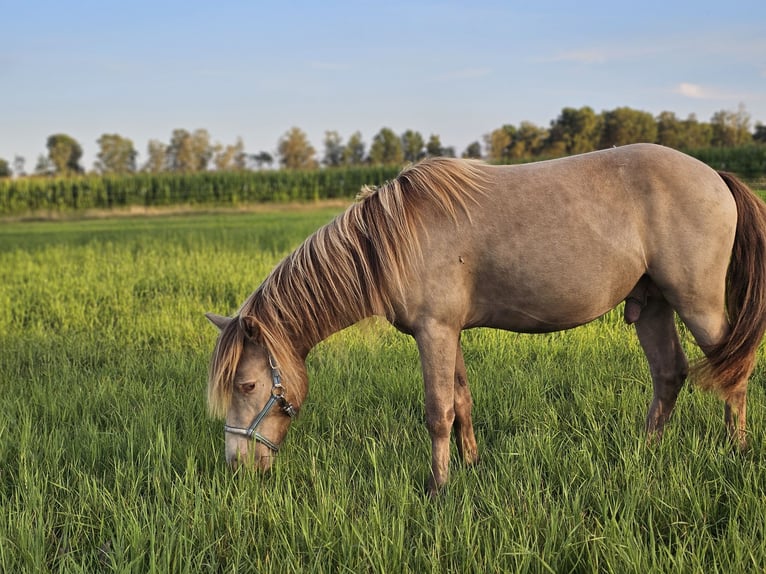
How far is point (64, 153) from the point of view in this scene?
93.1 meters

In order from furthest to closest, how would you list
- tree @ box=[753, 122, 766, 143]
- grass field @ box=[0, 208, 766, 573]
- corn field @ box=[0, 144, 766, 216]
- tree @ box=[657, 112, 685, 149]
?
corn field @ box=[0, 144, 766, 216], tree @ box=[753, 122, 766, 143], tree @ box=[657, 112, 685, 149], grass field @ box=[0, 208, 766, 573]

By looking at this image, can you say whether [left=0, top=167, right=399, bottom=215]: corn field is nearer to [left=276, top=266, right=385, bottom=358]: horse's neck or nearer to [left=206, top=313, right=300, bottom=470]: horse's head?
[left=276, top=266, right=385, bottom=358]: horse's neck

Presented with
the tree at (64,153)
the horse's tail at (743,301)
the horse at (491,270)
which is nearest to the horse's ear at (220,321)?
the horse at (491,270)

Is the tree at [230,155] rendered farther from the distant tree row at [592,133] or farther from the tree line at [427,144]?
the distant tree row at [592,133]

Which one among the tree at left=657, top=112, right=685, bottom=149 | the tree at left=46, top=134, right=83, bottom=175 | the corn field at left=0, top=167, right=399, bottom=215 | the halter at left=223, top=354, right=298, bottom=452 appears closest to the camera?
the halter at left=223, top=354, right=298, bottom=452

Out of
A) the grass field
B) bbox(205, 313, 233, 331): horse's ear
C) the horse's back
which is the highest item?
the horse's back

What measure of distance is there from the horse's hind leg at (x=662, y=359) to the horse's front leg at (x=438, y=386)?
4.63ft

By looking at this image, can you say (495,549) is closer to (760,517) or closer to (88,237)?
(760,517)

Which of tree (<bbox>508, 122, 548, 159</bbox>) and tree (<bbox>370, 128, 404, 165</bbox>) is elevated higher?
tree (<bbox>370, 128, 404, 165</bbox>)

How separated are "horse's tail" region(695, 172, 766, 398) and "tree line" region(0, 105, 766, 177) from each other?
6.89 feet

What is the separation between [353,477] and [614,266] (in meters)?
1.87

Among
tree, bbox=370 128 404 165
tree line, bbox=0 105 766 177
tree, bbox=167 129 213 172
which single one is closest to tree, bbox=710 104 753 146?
tree line, bbox=0 105 766 177

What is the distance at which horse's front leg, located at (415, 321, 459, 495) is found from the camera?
3.28 metres

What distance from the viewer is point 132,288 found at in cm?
912
